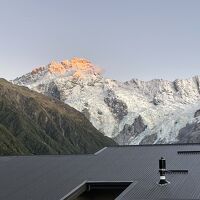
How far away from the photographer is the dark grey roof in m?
27.4

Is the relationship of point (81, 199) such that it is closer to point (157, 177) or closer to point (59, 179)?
point (59, 179)

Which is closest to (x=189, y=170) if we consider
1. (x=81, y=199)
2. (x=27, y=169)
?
(x=81, y=199)

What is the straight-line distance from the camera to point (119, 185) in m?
30.1

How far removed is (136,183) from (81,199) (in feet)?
15.3

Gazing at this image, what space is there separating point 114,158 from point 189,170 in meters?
8.64

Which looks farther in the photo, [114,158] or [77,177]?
[114,158]

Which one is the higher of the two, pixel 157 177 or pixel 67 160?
pixel 67 160

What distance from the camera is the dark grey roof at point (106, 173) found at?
27.4 meters

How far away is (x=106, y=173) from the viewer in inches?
1300

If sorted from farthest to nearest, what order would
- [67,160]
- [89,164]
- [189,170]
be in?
1. [67,160]
2. [89,164]
3. [189,170]

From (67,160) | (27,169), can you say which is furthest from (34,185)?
(67,160)

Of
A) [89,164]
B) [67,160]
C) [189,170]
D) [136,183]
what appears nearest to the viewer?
[136,183]

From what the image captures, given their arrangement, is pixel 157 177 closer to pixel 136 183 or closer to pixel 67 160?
pixel 136 183

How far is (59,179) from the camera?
1287 inches
